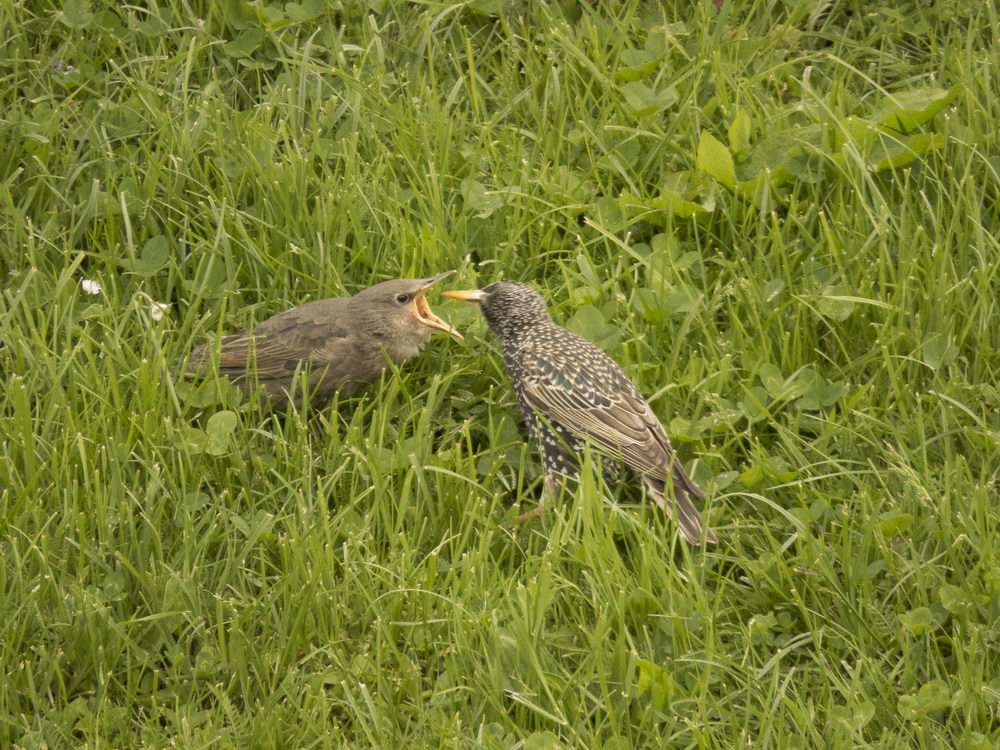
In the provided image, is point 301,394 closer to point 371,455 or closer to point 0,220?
point 371,455

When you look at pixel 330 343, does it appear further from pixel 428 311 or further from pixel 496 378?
pixel 496 378

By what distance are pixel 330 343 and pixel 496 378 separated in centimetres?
72

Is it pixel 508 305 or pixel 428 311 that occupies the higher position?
pixel 508 305

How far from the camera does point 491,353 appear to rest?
226 inches

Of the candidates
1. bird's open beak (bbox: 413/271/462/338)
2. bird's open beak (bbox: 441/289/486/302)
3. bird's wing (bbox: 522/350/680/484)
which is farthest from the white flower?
bird's wing (bbox: 522/350/680/484)

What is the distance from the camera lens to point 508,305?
18.0 feet

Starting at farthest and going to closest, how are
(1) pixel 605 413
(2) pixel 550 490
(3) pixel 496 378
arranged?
1. (3) pixel 496 378
2. (1) pixel 605 413
3. (2) pixel 550 490

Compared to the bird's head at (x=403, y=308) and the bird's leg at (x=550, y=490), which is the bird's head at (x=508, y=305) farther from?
the bird's leg at (x=550, y=490)

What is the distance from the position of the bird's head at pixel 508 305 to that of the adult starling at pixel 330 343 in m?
0.17

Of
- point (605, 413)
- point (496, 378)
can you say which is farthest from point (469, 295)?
point (605, 413)

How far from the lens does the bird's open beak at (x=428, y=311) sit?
5574mm

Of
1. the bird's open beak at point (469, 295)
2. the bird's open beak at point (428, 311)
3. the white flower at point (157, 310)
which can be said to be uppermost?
the bird's open beak at point (469, 295)

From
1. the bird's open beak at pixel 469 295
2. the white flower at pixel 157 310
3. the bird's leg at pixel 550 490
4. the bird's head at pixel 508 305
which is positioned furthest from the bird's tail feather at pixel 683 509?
the white flower at pixel 157 310

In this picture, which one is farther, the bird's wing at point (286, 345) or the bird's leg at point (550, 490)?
the bird's wing at point (286, 345)
